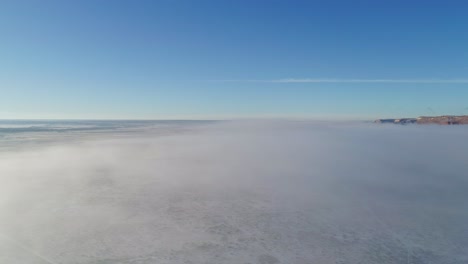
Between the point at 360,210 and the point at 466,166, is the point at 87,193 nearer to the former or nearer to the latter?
the point at 360,210

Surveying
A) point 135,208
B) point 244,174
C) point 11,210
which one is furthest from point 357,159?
point 11,210

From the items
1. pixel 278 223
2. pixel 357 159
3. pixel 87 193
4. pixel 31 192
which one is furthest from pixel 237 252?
pixel 357 159

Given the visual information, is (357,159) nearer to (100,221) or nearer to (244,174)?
(244,174)

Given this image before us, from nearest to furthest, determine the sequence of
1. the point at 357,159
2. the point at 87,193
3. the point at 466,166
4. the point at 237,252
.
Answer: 1. the point at 237,252
2. the point at 87,193
3. the point at 466,166
4. the point at 357,159

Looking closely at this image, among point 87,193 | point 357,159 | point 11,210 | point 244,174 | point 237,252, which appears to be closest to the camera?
point 237,252

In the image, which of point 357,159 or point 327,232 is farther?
point 357,159

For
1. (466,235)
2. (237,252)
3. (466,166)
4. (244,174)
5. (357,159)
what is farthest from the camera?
(357,159)
